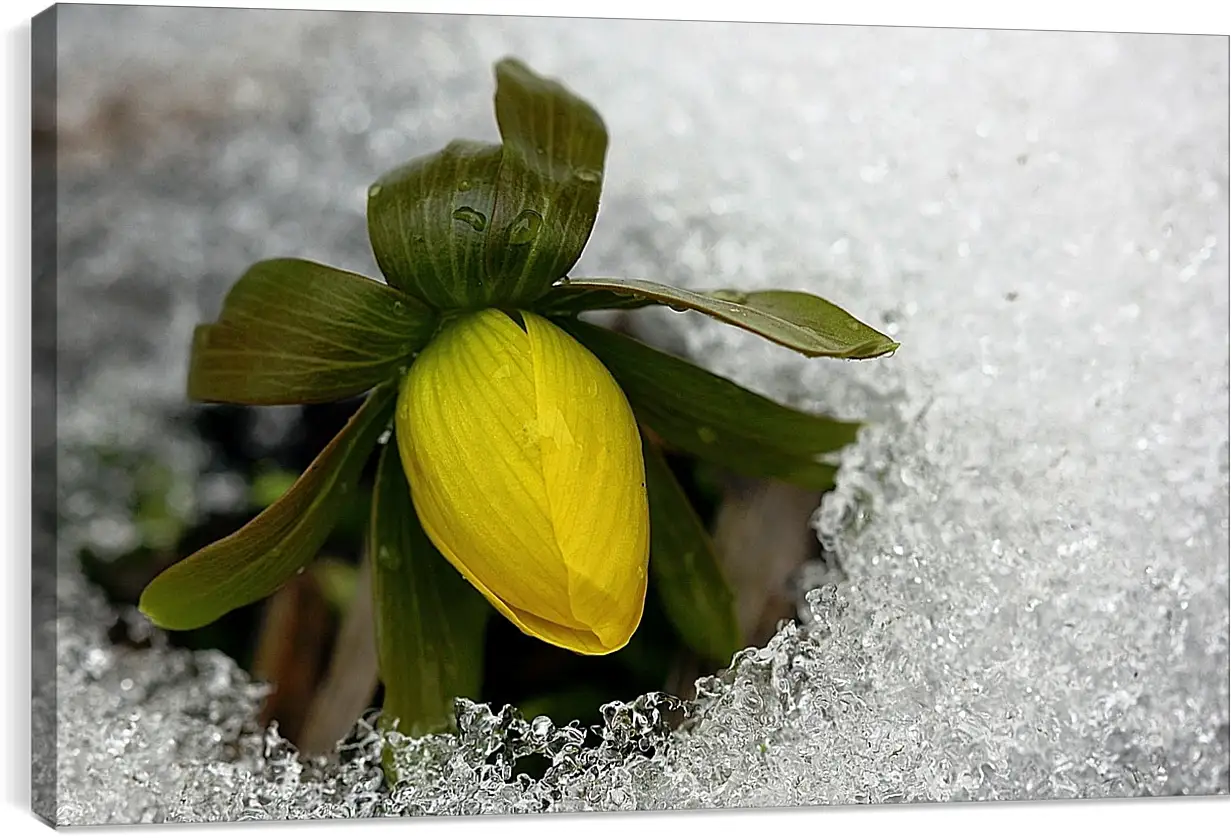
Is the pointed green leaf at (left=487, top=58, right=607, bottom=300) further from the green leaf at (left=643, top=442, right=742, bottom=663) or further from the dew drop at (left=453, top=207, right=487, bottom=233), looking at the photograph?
the green leaf at (left=643, top=442, right=742, bottom=663)

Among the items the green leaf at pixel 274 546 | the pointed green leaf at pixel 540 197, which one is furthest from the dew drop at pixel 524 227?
the green leaf at pixel 274 546

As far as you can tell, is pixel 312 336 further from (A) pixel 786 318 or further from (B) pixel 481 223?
(A) pixel 786 318

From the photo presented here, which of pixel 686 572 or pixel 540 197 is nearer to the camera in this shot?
pixel 540 197

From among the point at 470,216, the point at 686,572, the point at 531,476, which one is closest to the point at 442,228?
the point at 470,216

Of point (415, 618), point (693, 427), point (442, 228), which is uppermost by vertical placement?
point (442, 228)

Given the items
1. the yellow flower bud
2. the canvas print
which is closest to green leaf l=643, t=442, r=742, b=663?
the canvas print

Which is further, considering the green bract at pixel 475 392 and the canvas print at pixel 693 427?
the canvas print at pixel 693 427

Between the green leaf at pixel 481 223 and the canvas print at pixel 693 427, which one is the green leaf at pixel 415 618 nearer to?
the canvas print at pixel 693 427
